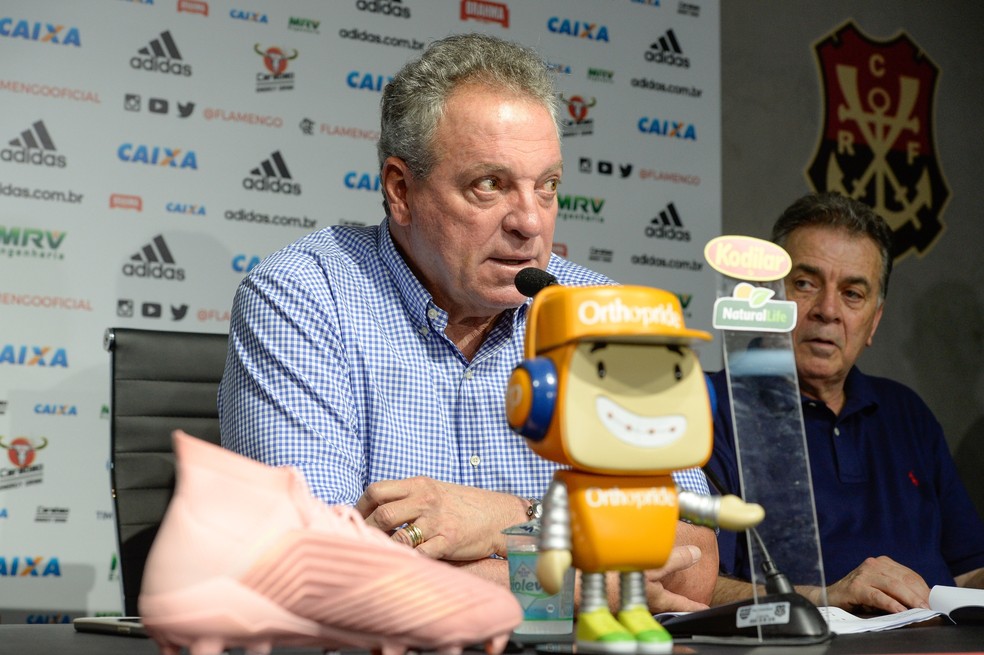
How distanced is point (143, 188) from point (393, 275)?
143cm

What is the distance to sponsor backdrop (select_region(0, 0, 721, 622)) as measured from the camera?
103 inches

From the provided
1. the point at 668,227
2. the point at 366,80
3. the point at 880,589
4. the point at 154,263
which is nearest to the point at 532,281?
the point at 880,589

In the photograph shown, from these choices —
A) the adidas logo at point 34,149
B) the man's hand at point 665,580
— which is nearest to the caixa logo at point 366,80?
the adidas logo at point 34,149

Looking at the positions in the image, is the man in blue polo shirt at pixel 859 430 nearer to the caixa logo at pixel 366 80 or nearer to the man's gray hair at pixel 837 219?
the man's gray hair at pixel 837 219

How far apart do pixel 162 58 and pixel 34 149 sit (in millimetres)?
426

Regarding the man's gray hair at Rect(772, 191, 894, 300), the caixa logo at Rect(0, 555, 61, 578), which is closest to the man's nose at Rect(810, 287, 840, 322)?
the man's gray hair at Rect(772, 191, 894, 300)

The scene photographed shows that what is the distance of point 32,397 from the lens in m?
2.61

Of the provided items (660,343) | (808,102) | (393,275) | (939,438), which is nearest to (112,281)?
(393,275)

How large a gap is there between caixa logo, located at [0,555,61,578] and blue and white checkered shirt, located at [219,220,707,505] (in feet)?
4.53

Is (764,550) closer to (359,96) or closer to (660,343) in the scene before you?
(660,343)

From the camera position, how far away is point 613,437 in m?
0.73

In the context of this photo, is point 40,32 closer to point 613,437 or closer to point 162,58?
point 162,58

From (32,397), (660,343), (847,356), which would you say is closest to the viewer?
(660,343)

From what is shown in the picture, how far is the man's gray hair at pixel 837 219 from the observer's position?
2213 mm
